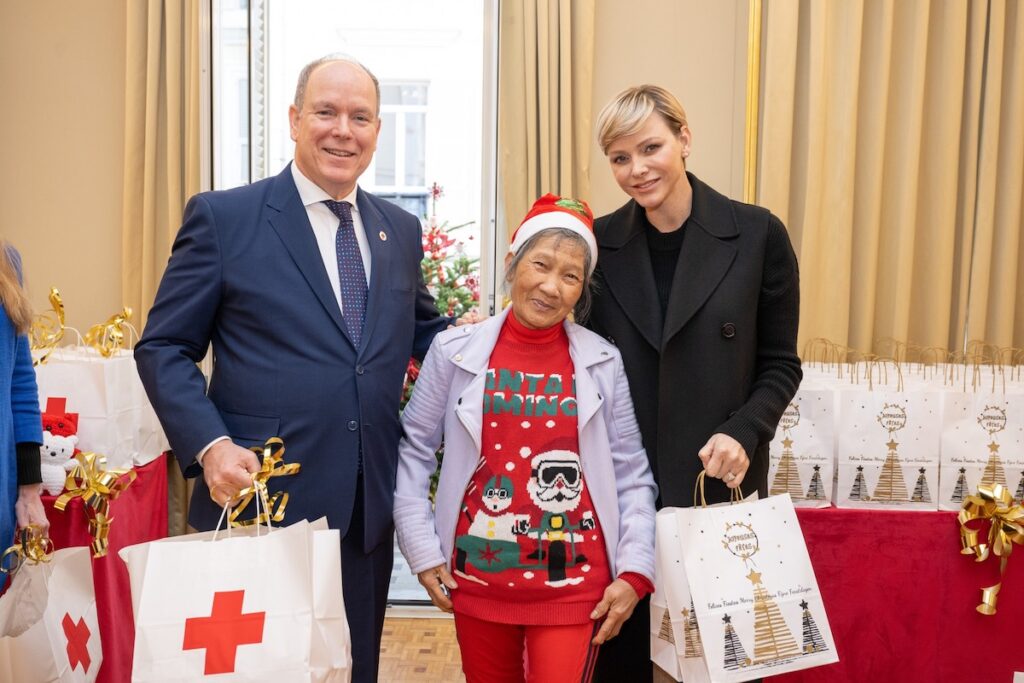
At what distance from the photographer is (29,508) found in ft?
6.01

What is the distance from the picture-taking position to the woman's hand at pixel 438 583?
1.69 m

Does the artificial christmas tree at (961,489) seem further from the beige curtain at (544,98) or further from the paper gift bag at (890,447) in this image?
the beige curtain at (544,98)

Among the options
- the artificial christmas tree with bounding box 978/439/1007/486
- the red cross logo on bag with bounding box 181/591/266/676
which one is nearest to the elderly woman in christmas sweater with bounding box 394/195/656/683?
the red cross logo on bag with bounding box 181/591/266/676

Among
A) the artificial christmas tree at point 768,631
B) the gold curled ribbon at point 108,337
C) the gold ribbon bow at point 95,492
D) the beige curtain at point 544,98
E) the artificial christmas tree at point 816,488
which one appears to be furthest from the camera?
the beige curtain at point 544,98

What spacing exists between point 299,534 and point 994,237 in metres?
2.96

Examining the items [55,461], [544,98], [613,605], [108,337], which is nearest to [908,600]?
[613,605]

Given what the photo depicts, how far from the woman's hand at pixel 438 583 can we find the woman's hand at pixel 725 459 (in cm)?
55

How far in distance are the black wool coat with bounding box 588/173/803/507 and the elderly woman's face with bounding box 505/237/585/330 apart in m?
0.16

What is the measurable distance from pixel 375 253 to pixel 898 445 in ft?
5.19

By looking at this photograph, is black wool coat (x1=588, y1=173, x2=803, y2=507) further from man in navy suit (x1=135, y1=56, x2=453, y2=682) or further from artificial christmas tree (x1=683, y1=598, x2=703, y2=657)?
man in navy suit (x1=135, y1=56, x2=453, y2=682)

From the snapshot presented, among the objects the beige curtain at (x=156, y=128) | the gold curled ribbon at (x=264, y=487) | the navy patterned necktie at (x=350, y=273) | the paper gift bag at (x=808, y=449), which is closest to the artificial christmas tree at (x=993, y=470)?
the paper gift bag at (x=808, y=449)

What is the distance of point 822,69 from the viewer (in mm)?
3268

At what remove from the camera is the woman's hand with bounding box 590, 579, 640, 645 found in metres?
1.66

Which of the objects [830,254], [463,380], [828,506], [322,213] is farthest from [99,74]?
[828,506]
